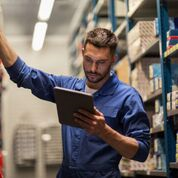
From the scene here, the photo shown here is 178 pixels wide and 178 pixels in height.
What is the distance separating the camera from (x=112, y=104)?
9.82ft

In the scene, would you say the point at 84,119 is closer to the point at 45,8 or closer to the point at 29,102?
the point at 45,8

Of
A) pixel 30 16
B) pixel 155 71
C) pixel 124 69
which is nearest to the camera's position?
pixel 155 71

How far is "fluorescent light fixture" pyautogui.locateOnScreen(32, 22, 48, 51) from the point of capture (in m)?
9.89

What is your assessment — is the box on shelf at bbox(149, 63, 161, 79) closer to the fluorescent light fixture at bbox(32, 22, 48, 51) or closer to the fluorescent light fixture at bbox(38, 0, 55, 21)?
the fluorescent light fixture at bbox(38, 0, 55, 21)

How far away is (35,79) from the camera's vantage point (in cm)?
308

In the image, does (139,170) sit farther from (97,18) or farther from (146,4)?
(97,18)

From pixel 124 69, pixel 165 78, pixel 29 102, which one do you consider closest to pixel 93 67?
pixel 165 78

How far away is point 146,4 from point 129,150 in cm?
229

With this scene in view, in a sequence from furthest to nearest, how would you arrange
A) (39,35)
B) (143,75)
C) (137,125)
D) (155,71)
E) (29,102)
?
(29,102), (39,35), (143,75), (155,71), (137,125)

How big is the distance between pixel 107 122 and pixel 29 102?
28.3ft

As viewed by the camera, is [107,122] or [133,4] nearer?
[107,122]

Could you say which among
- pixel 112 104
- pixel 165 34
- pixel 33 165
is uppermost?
pixel 165 34

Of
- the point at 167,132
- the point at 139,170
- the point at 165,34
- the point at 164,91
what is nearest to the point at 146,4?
the point at 165,34

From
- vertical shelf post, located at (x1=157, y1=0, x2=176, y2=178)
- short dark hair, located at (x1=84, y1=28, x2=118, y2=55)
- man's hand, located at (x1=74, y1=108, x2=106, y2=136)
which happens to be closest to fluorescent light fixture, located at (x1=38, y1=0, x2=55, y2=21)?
vertical shelf post, located at (x1=157, y1=0, x2=176, y2=178)
